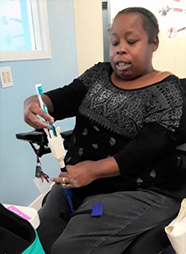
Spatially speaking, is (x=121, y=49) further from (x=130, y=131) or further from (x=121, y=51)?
(x=130, y=131)

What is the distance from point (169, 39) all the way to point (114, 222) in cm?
289

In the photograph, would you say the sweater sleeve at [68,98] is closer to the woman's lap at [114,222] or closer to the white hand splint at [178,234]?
the woman's lap at [114,222]

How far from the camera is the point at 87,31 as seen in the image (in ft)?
7.09

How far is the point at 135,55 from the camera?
31.4 inches

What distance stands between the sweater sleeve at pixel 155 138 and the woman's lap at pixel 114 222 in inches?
3.4

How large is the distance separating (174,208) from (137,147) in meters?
0.21

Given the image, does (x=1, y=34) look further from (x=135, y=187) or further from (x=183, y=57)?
(x=183, y=57)

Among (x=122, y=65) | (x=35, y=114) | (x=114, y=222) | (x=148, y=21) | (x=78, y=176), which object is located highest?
(x=148, y=21)

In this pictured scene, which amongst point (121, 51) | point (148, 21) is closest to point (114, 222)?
point (121, 51)

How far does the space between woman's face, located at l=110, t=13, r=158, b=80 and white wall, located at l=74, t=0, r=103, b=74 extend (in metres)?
1.37

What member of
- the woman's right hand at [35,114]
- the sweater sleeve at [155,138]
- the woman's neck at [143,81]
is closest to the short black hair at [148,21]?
the woman's neck at [143,81]

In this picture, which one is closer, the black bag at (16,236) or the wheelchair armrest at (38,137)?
the black bag at (16,236)

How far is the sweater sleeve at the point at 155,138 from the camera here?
722mm

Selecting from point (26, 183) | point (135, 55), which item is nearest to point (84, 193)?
point (135, 55)
